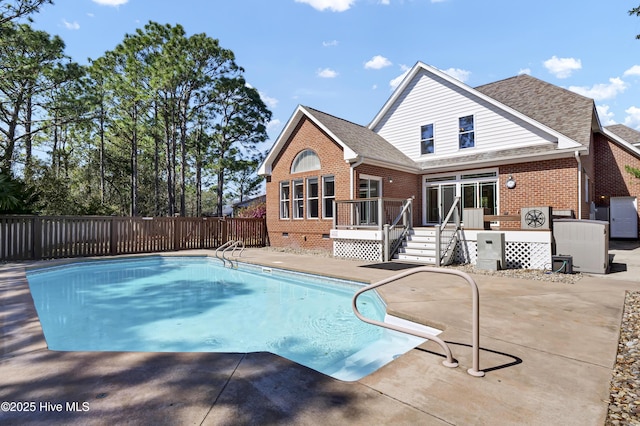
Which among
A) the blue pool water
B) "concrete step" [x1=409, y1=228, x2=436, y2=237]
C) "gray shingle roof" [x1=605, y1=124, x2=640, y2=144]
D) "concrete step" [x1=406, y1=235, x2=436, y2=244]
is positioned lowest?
the blue pool water

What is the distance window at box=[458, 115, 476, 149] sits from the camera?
46.2 feet

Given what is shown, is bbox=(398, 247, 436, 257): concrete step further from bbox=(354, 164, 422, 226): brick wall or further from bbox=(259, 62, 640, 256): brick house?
bbox=(354, 164, 422, 226): brick wall

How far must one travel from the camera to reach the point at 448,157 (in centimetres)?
1443

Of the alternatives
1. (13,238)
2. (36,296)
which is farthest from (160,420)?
(13,238)

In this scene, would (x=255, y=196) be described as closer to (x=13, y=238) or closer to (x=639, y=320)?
(x=13, y=238)

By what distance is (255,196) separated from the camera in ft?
138

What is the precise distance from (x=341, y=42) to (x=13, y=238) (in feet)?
47.6

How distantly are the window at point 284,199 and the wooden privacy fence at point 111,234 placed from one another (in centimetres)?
181

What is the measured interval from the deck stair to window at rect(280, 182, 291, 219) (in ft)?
21.3

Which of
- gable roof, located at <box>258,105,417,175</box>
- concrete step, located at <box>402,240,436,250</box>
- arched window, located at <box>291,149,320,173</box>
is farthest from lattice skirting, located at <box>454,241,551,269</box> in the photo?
arched window, located at <box>291,149,320,173</box>

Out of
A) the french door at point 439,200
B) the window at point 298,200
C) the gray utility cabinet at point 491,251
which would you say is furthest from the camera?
the window at point 298,200

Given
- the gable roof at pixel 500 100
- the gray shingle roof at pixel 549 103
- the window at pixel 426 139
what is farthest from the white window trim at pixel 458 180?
the gray shingle roof at pixel 549 103

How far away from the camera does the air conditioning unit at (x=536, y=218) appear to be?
9062mm

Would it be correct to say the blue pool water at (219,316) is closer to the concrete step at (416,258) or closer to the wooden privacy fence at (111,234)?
the wooden privacy fence at (111,234)
